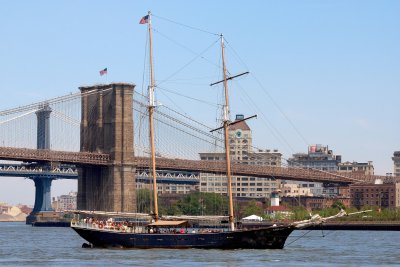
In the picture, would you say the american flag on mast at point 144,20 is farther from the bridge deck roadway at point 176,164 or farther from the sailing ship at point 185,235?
the bridge deck roadway at point 176,164

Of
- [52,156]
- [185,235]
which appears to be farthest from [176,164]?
[185,235]

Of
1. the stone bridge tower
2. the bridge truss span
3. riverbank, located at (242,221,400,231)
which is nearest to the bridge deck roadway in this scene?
the bridge truss span

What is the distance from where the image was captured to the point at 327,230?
476 feet

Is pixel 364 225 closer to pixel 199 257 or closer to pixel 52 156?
pixel 52 156

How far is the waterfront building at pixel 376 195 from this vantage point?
618 feet

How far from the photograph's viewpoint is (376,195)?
18888cm

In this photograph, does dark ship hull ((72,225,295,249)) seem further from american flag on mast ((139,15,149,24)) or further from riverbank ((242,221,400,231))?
riverbank ((242,221,400,231))

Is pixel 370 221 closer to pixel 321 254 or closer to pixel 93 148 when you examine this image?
pixel 93 148

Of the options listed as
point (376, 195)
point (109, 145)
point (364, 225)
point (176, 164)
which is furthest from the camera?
point (376, 195)

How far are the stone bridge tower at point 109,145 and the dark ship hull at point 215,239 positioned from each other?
61.0 m

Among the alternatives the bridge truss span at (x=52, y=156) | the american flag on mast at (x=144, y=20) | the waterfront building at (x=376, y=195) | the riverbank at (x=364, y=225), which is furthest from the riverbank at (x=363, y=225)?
the american flag on mast at (x=144, y=20)

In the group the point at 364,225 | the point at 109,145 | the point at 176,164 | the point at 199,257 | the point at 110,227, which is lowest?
the point at 199,257

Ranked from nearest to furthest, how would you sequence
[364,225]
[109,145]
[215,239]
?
[215,239] → [109,145] → [364,225]

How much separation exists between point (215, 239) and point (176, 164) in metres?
63.6
